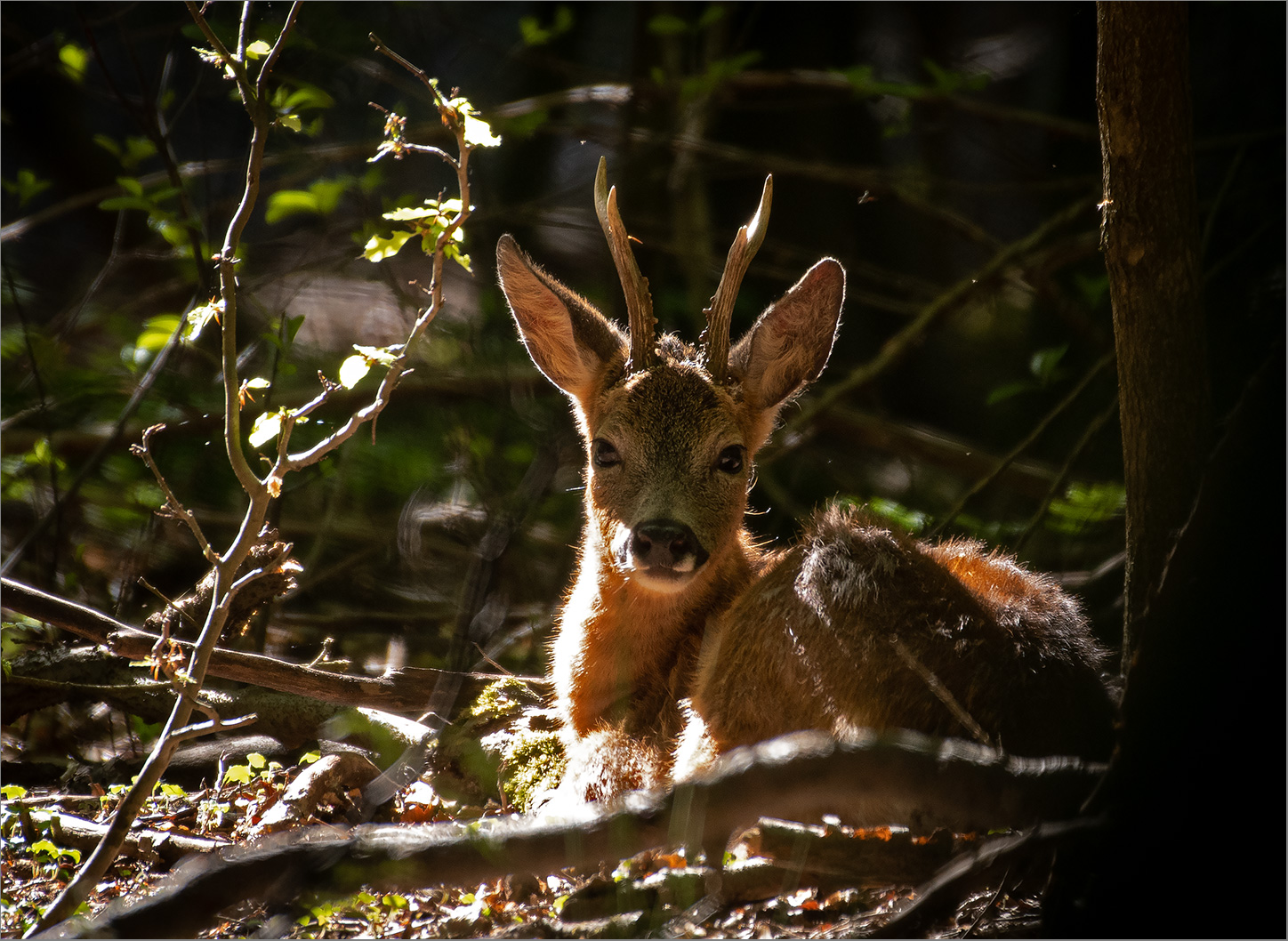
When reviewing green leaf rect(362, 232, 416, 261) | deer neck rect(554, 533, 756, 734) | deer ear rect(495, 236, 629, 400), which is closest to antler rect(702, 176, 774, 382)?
deer ear rect(495, 236, 629, 400)

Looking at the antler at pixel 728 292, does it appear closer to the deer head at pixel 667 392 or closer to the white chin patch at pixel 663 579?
the deer head at pixel 667 392

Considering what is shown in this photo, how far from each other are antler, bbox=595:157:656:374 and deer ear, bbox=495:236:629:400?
9.6 inches

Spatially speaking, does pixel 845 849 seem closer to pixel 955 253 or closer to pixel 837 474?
pixel 837 474

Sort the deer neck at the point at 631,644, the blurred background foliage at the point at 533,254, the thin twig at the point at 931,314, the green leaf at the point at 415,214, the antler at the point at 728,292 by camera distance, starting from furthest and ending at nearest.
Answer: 1. the thin twig at the point at 931,314
2. the blurred background foliage at the point at 533,254
3. the deer neck at the point at 631,644
4. the antler at the point at 728,292
5. the green leaf at the point at 415,214

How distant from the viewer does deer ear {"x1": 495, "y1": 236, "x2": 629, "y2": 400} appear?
482cm

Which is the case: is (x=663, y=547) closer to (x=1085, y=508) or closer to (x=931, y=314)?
(x=1085, y=508)

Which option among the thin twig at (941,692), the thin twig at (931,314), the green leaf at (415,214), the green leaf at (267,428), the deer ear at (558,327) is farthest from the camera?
the thin twig at (931,314)

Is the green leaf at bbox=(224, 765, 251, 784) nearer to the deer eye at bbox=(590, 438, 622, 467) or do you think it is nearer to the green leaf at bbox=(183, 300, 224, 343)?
the green leaf at bbox=(183, 300, 224, 343)

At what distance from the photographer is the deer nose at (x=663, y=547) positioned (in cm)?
407

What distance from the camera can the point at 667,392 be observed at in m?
4.63

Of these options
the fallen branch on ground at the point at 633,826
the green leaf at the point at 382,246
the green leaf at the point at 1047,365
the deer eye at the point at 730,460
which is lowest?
the fallen branch on ground at the point at 633,826

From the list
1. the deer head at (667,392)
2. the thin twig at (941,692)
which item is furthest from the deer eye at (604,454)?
the thin twig at (941,692)

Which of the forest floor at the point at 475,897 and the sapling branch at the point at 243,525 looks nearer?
the sapling branch at the point at 243,525

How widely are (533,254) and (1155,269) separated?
6293mm
